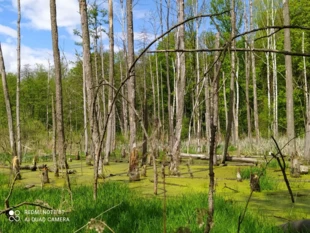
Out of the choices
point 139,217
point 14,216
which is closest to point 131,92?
point 139,217

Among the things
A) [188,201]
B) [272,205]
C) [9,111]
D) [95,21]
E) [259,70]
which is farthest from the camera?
[259,70]

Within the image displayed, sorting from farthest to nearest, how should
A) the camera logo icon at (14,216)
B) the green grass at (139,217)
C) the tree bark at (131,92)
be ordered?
the tree bark at (131,92), the camera logo icon at (14,216), the green grass at (139,217)

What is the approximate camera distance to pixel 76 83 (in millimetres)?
31141

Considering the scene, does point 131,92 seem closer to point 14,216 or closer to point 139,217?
point 139,217

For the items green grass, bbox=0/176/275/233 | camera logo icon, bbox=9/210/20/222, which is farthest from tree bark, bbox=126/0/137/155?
camera logo icon, bbox=9/210/20/222

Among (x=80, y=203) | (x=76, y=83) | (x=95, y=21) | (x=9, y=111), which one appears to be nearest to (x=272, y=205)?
(x=80, y=203)

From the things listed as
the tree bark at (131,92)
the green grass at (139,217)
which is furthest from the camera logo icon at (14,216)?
the tree bark at (131,92)

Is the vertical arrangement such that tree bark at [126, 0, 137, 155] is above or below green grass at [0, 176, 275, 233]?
above

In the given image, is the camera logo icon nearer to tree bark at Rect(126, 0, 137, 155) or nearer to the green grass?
the green grass

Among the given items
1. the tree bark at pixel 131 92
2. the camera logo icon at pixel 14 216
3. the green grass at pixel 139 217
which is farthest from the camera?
the tree bark at pixel 131 92

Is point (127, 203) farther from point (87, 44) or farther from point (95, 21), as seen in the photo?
point (95, 21)

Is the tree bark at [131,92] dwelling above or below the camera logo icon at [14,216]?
above

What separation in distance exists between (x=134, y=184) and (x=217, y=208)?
3010 millimetres

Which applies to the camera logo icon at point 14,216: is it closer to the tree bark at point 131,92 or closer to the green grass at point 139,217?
the green grass at point 139,217
